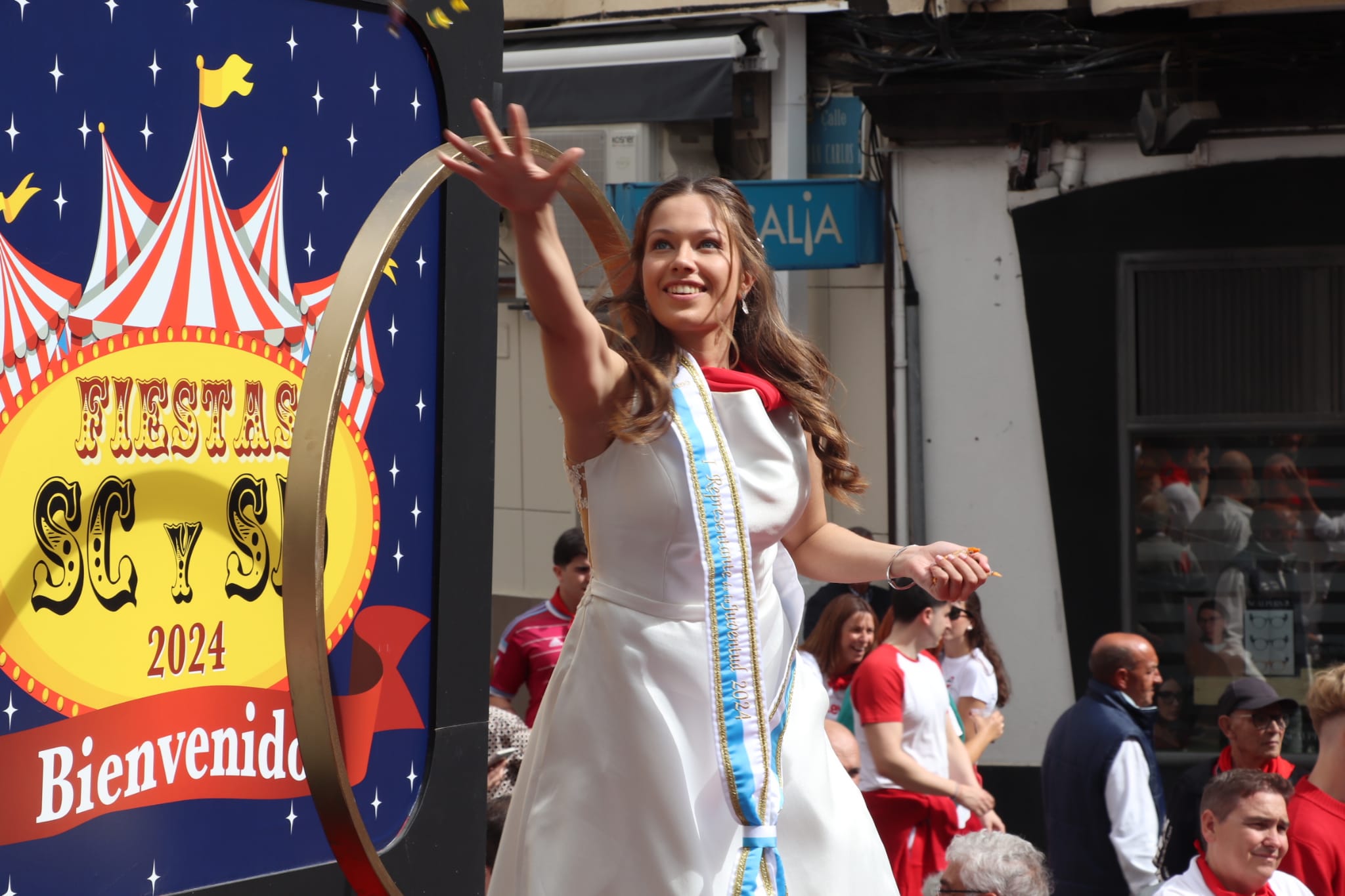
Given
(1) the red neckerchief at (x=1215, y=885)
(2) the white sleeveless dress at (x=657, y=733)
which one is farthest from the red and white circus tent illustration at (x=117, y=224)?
(1) the red neckerchief at (x=1215, y=885)

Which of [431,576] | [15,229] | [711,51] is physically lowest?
[431,576]

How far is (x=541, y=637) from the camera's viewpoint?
5.24 m

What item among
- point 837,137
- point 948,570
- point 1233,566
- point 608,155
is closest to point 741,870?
point 948,570

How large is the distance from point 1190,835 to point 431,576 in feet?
9.59

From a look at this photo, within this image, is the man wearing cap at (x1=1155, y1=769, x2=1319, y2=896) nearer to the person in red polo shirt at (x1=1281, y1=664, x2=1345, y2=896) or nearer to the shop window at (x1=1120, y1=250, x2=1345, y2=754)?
the person in red polo shirt at (x1=1281, y1=664, x2=1345, y2=896)

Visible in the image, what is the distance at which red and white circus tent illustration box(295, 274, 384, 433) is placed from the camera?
2.71 metres

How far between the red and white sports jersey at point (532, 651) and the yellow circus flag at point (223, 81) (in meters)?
2.87

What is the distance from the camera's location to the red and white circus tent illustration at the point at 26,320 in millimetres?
2244

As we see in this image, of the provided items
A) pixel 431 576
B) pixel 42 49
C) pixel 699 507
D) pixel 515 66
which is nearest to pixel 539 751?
pixel 699 507

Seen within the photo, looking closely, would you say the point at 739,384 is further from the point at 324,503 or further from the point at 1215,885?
the point at 1215,885

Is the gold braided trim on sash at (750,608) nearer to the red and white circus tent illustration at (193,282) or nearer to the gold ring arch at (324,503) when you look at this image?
the gold ring arch at (324,503)

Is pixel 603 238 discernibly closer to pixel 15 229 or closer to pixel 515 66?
pixel 15 229

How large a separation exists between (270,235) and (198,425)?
0.35m

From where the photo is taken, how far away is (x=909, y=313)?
8445mm
